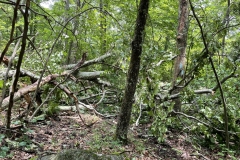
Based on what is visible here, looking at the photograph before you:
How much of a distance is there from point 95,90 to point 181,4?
3156 millimetres

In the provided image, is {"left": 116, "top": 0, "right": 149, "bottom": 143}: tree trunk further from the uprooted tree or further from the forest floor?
the forest floor

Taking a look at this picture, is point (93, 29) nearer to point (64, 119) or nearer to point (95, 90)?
point (95, 90)

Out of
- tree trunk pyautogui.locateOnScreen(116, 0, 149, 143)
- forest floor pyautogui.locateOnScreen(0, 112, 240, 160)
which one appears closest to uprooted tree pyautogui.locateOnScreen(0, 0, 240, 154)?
tree trunk pyautogui.locateOnScreen(116, 0, 149, 143)

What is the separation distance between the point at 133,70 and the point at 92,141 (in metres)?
1.39

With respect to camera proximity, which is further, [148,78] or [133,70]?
[148,78]

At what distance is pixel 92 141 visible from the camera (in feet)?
11.5

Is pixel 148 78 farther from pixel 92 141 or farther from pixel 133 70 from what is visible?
pixel 92 141

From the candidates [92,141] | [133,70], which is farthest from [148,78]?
[92,141]

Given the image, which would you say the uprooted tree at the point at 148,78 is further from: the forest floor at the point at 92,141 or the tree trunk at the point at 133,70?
the forest floor at the point at 92,141

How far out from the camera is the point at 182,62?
16.8 ft

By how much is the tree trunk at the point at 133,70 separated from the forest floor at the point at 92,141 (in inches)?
11.2

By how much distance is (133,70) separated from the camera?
3.30 metres

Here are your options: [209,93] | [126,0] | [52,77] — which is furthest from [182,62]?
[126,0]

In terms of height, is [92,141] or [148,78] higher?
[148,78]
